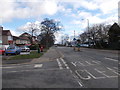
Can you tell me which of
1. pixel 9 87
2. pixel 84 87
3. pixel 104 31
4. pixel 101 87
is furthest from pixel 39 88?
pixel 104 31

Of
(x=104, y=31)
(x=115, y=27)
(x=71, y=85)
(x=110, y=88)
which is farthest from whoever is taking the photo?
(x=104, y=31)

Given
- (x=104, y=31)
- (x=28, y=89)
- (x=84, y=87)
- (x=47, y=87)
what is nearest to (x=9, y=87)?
(x=28, y=89)

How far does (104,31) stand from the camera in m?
68.6

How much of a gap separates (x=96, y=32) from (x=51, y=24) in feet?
58.8

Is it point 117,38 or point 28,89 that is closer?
point 28,89

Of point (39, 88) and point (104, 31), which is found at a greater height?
point (104, 31)

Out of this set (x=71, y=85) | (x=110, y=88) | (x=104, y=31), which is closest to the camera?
(x=110, y=88)

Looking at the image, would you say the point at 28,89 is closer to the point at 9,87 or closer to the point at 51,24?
the point at 9,87

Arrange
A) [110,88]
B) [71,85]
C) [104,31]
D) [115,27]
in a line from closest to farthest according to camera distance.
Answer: [110,88]
[71,85]
[115,27]
[104,31]

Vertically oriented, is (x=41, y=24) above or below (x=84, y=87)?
above

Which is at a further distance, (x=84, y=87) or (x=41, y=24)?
(x=41, y=24)

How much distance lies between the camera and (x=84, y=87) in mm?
6590

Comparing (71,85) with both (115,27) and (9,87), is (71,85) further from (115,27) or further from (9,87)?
(115,27)

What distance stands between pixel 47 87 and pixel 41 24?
66.3m
